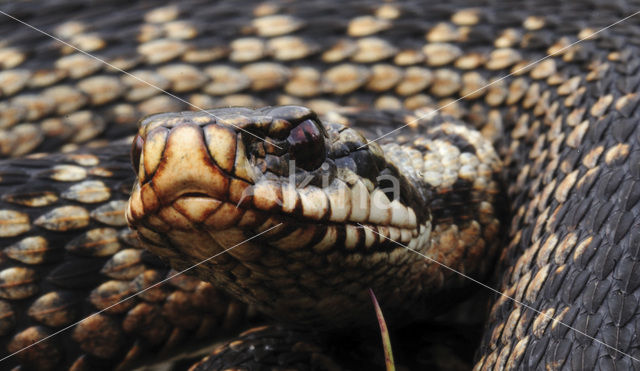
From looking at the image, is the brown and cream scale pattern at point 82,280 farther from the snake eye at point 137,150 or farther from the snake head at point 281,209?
the snake eye at point 137,150

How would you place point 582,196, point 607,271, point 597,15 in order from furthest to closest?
point 597,15
point 582,196
point 607,271

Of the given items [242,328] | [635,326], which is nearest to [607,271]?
[635,326]

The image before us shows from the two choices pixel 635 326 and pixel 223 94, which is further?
pixel 223 94

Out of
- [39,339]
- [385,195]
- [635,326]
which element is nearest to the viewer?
[635,326]

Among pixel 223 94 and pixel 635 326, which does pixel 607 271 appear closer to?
pixel 635 326

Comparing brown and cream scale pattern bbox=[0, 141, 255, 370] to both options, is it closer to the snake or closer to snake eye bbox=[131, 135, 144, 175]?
the snake

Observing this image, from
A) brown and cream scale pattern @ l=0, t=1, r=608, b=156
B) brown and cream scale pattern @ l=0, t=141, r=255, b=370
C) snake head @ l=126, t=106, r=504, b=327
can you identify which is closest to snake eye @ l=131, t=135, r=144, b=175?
snake head @ l=126, t=106, r=504, b=327
